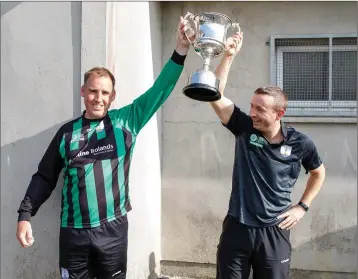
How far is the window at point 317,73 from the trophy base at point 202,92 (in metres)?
1.68

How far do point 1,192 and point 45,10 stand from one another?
57.0 inches

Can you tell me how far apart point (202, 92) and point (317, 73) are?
1924 mm

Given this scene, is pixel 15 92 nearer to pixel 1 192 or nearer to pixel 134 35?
pixel 1 192

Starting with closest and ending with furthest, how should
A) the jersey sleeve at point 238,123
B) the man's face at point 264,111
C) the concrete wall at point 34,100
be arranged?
1. the man's face at point 264,111
2. the jersey sleeve at point 238,123
3. the concrete wall at point 34,100

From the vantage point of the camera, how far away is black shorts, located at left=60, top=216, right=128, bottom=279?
2.74 metres

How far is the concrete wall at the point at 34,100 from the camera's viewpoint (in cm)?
339

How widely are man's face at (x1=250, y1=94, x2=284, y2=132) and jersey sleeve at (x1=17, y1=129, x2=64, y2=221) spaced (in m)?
1.21

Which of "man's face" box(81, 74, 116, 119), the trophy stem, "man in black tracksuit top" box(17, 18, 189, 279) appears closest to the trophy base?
the trophy stem

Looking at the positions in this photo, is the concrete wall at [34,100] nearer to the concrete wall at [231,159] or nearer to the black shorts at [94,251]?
the black shorts at [94,251]

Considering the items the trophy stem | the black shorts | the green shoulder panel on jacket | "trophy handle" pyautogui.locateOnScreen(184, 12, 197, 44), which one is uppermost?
"trophy handle" pyautogui.locateOnScreen(184, 12, 197, 44)

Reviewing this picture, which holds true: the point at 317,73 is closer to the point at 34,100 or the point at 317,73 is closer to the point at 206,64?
the point at 206,64

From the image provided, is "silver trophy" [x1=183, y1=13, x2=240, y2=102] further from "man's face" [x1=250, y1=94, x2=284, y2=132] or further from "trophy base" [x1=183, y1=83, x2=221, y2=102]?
"man's face" [x1=250, y1=94, x2=284, y2=132]

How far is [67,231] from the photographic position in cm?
280

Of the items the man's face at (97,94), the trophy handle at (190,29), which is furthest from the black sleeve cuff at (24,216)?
the trophy handle at (190,29)
